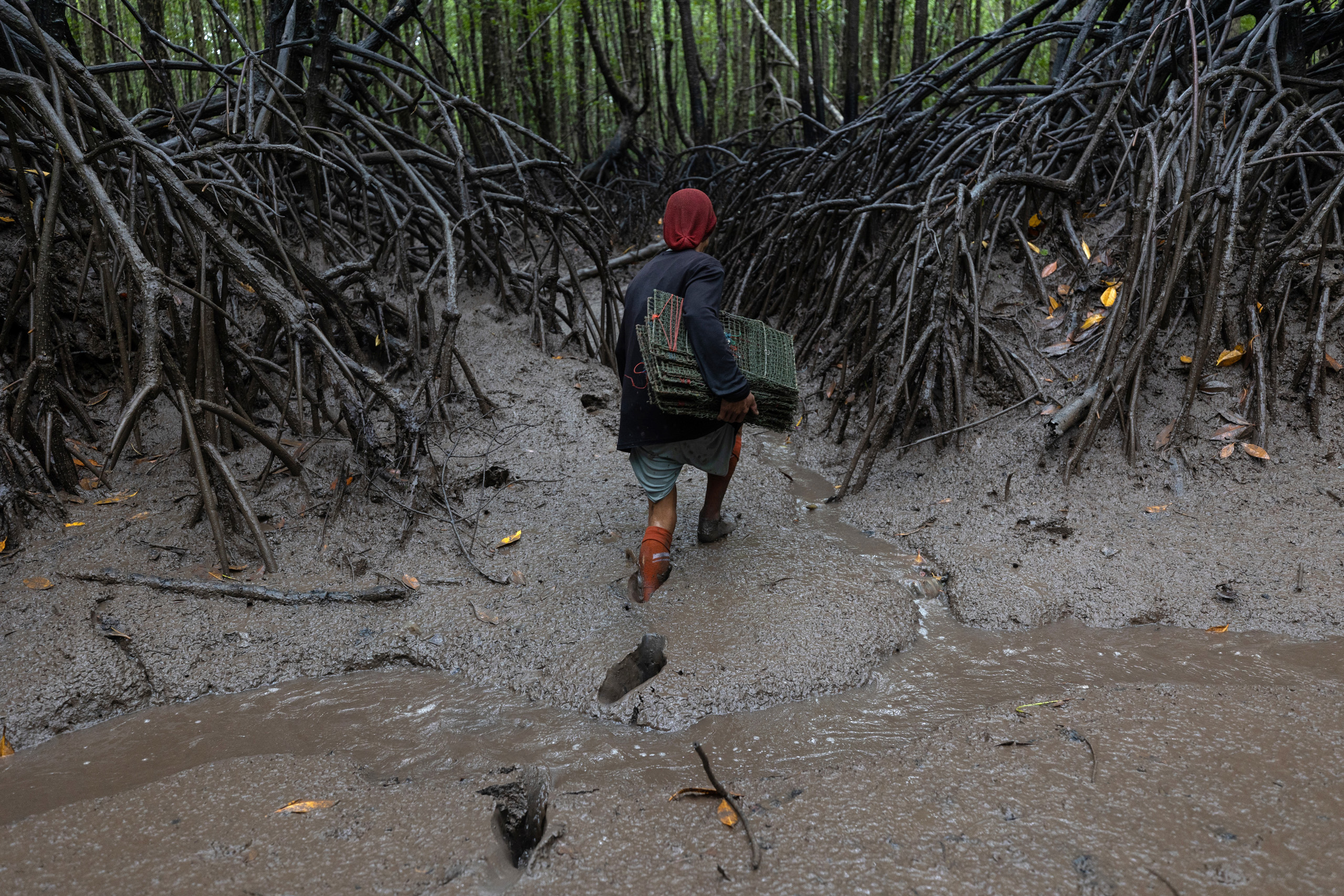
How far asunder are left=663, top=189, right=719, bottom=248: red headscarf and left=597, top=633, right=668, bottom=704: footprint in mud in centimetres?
122

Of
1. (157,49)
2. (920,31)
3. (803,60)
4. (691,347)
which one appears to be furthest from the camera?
(803,60)

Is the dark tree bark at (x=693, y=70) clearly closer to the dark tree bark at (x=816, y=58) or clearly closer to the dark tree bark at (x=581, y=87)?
the dark tree bark at (x=816, y=58)

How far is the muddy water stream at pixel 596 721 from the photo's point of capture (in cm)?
165

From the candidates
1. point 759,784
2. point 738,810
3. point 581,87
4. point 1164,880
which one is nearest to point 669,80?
point 581,87

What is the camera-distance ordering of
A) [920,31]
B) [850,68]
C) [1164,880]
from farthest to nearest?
[920,31]
[850,68]
[1164,880]

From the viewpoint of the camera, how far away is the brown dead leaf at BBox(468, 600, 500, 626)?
7.30 ft

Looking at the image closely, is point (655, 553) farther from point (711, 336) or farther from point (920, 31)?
point (920, 31)

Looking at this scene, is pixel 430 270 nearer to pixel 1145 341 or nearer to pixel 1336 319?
pixel 1145 341

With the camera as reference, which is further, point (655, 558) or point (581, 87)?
point (581, 87)

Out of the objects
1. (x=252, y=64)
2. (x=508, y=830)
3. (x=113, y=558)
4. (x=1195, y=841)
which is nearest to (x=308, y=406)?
(x=113, y=558)

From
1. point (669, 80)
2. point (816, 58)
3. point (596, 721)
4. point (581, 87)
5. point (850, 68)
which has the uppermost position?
point (669, 80)

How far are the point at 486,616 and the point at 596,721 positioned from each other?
57cm

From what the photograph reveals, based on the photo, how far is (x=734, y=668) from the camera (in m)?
1.98

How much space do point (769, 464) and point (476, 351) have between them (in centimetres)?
164
